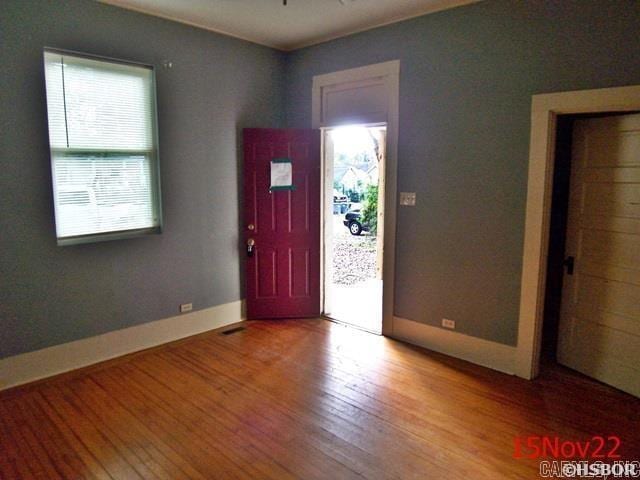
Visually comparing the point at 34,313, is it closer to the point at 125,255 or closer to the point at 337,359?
the point at 125,255

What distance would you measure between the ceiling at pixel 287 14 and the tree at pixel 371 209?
5364 mm

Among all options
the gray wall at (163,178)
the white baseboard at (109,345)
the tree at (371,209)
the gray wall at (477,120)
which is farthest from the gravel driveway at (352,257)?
the gray wall at (477,120)

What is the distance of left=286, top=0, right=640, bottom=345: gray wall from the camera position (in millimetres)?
2814

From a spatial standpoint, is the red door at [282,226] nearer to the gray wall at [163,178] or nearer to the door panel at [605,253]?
the gray wall at [163,178]

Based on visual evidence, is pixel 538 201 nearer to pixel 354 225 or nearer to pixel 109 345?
pixel 109 345

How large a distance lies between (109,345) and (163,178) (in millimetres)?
1493

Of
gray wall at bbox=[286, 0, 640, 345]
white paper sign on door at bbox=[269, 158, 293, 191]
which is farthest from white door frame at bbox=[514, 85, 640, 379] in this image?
white paper sign on door at bbox=[269, 158, 293, 191]

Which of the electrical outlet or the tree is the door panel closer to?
the electrical outlet

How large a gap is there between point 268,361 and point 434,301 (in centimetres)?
152

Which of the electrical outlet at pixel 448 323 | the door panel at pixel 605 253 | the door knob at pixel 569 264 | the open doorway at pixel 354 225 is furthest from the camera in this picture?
the open doorway at pixel 354 225

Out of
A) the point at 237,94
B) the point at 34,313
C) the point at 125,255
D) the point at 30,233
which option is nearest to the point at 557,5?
the point at 237,94

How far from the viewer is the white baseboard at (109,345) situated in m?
3.10

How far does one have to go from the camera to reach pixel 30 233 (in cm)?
307

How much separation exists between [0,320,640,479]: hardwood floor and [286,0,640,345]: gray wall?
0.64 m
